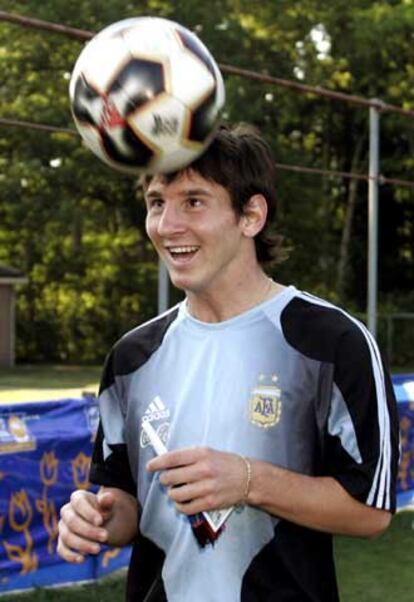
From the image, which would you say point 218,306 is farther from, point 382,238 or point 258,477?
point 382,238

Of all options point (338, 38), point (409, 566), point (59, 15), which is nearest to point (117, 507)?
point (409, 566)

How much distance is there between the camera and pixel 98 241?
127ft

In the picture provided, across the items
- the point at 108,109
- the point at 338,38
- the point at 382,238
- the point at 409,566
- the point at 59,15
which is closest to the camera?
the point at 108,109

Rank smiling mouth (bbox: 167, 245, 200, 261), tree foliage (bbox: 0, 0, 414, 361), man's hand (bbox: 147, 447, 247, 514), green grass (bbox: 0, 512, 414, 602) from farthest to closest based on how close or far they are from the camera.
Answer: tree foliage (bbox: 0, 0, 414, 361)
green grass (bbox: 0, 512, 414, 602)
smiling mouth (bbox: 167, 245, 200, 261)
man's hand (bbox: 147, 447, 247, 514)

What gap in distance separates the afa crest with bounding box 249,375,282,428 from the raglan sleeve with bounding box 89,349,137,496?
380mm

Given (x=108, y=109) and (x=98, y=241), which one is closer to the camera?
(x=108, y=109)

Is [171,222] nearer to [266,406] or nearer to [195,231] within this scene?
[195,231]

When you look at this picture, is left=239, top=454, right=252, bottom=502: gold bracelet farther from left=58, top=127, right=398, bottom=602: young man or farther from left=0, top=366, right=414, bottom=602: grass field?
left=0, top=366, right=414, bottom=602: grass field

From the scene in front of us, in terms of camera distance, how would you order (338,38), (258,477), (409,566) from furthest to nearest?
(338,38), (409,566), (258,477)

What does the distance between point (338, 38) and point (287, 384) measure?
3582 cm

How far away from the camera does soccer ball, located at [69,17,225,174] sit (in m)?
2.39

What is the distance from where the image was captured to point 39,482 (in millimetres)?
6828

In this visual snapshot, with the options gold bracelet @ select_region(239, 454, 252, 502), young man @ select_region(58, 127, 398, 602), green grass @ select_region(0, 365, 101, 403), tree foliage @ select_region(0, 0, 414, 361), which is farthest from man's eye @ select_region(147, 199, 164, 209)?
tree foliage @ select_region(0, 0, 414, 361)

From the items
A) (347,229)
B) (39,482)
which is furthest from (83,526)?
(347,229)
